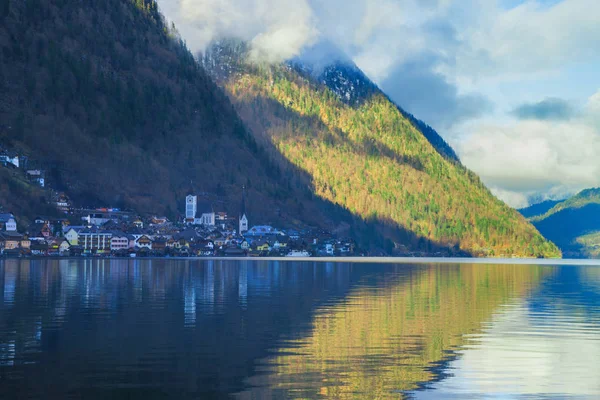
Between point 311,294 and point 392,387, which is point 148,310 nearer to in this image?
point 311,294

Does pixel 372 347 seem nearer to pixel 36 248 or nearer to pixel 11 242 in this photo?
pixel 11 242

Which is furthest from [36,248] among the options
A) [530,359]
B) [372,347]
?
[530,359]

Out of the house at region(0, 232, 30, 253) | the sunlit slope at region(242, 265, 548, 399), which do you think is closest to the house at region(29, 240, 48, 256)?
the house at region(0, 232, 30, 253)

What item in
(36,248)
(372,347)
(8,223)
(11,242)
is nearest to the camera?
(372,347)

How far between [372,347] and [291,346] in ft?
13.6

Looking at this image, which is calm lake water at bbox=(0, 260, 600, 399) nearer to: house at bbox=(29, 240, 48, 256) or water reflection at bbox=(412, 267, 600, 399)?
water reflection at bbox=(412, 267, 600, 399)

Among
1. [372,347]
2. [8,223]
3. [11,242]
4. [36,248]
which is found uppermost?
[8,223]

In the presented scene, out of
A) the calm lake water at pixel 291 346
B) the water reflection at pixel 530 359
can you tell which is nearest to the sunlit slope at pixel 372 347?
the calm lake water at pixel 291 346

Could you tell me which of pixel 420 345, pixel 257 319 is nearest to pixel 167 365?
pixel 420 345

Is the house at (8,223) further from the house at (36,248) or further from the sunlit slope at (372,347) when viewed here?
the sunlit slope at (372,347)

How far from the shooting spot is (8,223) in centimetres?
19612

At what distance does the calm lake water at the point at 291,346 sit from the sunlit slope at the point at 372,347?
0.08m

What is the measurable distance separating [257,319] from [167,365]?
1887cm

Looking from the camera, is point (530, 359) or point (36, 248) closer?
point (530, 359)
